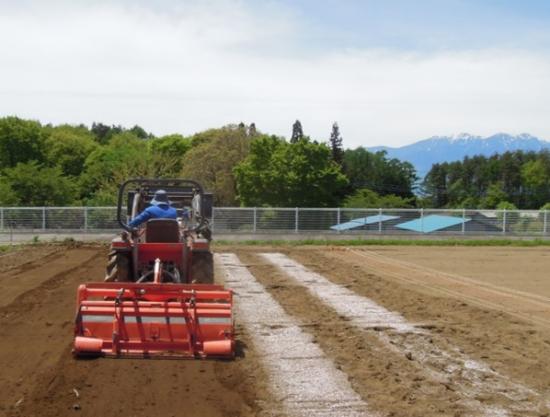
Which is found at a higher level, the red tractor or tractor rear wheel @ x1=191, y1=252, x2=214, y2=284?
tractor rear wheel @ x1=191, y1=252, x2=214, y2=284

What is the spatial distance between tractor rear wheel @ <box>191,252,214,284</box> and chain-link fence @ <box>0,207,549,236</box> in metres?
24.6

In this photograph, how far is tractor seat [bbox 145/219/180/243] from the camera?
33.4ft

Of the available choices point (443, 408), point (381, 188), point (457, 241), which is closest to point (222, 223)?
point (457, 241)

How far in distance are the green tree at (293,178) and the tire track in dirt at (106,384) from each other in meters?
46.1

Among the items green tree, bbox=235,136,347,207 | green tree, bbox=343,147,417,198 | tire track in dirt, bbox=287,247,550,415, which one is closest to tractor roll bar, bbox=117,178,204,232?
tire track in dirt, bbox=287,247,550,415

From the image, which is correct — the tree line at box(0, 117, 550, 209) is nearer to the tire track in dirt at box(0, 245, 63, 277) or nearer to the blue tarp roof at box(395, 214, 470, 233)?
the tire track in dirt at box(0, 245, 63, 277)

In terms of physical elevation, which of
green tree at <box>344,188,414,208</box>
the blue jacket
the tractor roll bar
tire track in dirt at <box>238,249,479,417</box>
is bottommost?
tire track in dirt at <box>238,249,479,417</box>

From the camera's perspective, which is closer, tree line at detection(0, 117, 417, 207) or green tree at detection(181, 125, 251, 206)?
tree line at detection(0, 117, 417, 207)

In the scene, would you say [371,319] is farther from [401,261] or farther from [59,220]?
[59,220]

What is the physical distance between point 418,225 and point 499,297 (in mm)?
21525

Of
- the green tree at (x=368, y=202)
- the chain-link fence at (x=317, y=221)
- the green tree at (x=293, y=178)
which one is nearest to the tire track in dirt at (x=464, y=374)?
the chain-link fence at (x=317, y=221)

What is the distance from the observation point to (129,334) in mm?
8203

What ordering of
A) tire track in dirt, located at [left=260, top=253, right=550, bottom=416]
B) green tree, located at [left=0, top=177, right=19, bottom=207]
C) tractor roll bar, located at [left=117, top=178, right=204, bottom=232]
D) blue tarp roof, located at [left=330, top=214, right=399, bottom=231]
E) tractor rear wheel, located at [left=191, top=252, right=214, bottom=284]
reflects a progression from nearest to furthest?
tire track in dirt, located at [left=260, top=253, right=550, bottom=416]
tractor rear wheel, located at [left=191, top=252, right=214, bottom=284]
tractor roll bar, located at [left=117, top=178, right=204, bottom=232]
blue tarp roof, located at [left=330, top=214, right=399, bottom=231]
green tree, located at [left=0, top=177, right=19, bottom=207]

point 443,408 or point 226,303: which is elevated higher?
point 226,303
